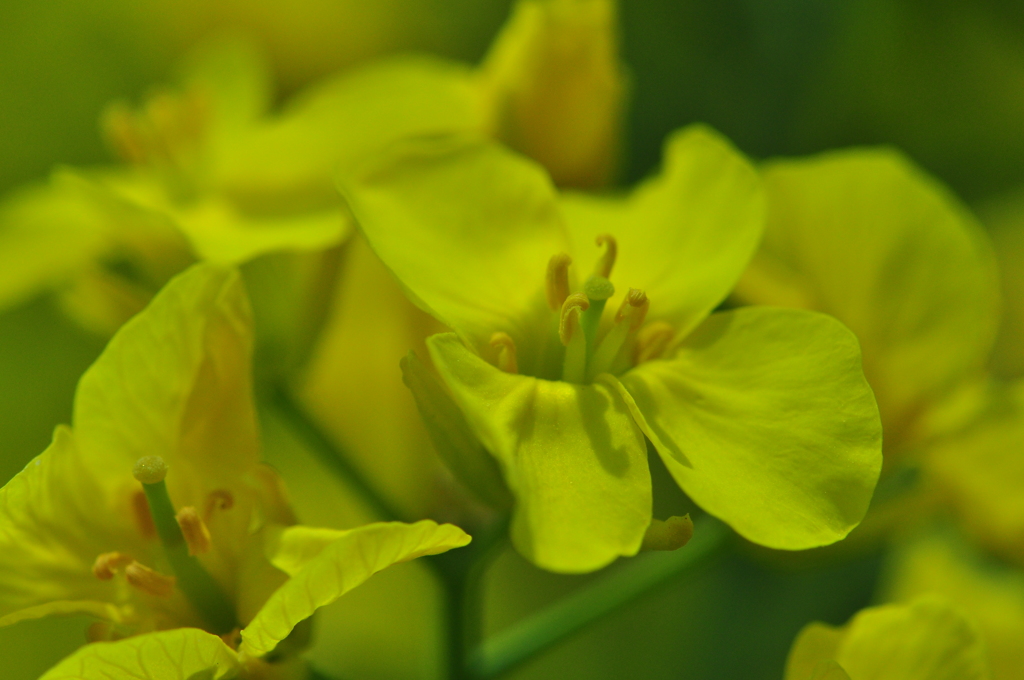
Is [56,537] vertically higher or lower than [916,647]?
higher

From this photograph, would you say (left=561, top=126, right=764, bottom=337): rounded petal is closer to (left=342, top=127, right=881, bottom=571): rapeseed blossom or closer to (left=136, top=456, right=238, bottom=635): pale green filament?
(left=342, top=127, right=881, bottom=571): rapeseed blossom

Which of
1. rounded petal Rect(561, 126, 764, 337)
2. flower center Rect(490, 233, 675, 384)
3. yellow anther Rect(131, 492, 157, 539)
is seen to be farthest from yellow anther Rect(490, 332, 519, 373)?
yellow anther Rect(131, 492, 157, 539)

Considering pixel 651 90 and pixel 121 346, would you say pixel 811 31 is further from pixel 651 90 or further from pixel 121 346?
pixel 121 346

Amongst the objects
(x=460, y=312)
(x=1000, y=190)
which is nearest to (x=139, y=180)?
(x=460, y=312)

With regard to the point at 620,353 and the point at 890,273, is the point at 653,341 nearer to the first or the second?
the point at 620,353

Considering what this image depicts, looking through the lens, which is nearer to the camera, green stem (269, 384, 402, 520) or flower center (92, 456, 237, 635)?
flower center (92, 456, 237, 635)

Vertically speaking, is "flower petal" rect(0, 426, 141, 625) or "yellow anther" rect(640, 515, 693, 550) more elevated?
"flower petal" rect(0, 426, 141, 625)

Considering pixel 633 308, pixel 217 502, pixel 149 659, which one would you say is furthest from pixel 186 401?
pixel 633 308

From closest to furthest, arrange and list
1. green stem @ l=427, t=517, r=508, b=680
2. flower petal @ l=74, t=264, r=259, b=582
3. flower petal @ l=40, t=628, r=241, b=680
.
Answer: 1. flower petal @ l=40, t=628, r=241, b=680
2. flower petal @ l=74, t=264, r=259, b=582
3. green stem @ l=427, t=517, r=508, b=680
